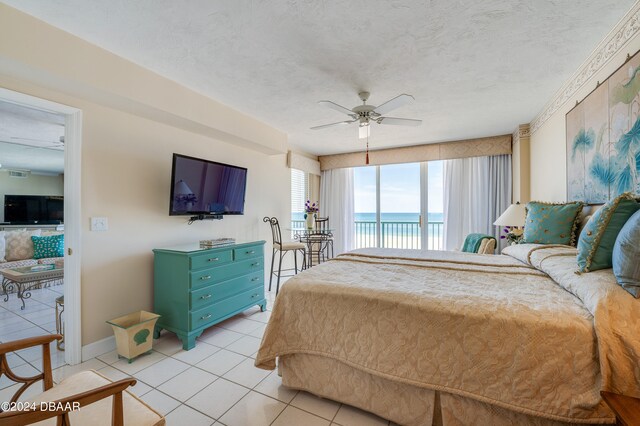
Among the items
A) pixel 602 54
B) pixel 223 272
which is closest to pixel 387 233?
pixel 223 272

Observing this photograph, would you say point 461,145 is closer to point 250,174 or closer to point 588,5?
point 588,5

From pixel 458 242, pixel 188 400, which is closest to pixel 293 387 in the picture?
pixel 188 400

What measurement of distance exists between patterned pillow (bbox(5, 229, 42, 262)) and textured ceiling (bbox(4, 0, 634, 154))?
428 cm

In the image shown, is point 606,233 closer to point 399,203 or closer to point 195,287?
point 195,287

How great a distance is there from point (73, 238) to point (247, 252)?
5.01ft

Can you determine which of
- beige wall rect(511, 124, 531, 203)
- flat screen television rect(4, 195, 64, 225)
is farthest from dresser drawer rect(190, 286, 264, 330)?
flat screen television rect(4, 195, 64, 225)

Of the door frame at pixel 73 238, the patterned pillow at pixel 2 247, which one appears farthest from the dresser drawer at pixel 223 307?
the patterned pillow at pixel 2 247

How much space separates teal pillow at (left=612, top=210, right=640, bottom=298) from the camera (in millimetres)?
1164

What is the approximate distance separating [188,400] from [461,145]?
206 inches

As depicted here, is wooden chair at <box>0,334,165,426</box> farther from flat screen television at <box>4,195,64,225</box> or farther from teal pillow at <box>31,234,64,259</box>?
flat screen television at <box>4,195,64,225</box>

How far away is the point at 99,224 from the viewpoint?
2.40 metres

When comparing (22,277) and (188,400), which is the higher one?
(22,277)

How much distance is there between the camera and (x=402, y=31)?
196cm

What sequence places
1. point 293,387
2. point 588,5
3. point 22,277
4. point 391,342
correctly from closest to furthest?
point 391,342, point 588,5, point 293,387, point 22,277
